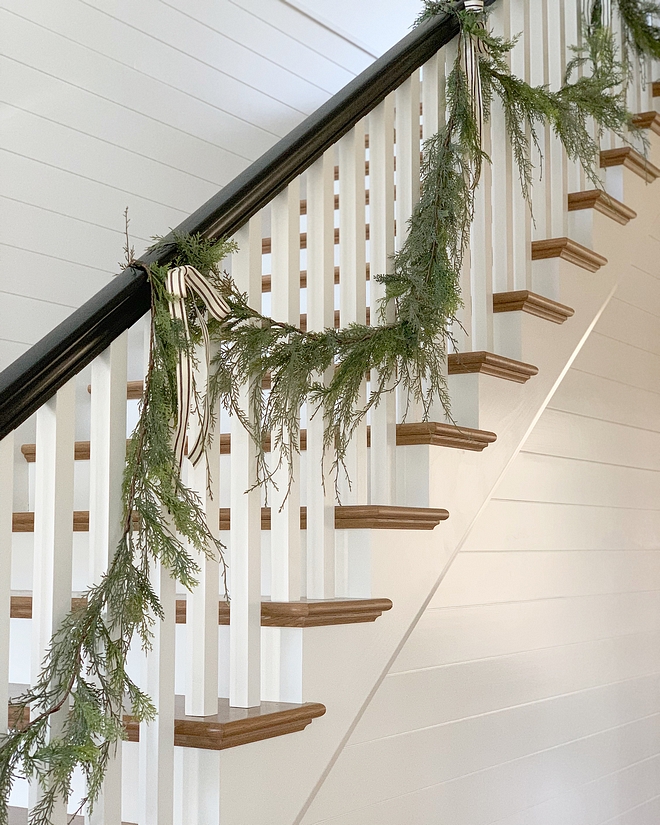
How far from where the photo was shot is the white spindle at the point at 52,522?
1.38 m

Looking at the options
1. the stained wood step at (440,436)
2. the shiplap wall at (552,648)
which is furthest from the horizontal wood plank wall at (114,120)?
the shiplap wall at (552,648)

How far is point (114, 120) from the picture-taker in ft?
9.91

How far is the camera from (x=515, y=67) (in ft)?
8.48

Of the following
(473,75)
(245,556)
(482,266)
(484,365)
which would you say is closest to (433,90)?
(473,75)

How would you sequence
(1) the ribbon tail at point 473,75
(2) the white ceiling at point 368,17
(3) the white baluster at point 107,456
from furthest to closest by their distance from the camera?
(2) the white ceiling at point 368,17, (1) the ribbon tail at point 473,75, (3) the white baluster at point 107,456

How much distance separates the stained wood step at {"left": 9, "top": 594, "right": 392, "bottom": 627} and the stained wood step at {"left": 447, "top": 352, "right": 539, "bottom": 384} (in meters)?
0.59

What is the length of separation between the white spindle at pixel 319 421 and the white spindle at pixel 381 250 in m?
0.08

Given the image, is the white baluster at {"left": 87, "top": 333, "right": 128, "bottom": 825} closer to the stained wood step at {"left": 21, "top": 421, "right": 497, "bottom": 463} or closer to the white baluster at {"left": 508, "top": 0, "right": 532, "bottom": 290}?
the stained wood step at {"left": 21, "top": 421, "right": 497, "bottom": 463}

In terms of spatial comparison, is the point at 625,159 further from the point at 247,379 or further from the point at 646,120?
the point at 247,379

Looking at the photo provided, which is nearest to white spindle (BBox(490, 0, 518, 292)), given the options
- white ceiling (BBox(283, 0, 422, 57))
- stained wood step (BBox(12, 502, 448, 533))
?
stained wood step (BBox(12, 502, 448, 533))

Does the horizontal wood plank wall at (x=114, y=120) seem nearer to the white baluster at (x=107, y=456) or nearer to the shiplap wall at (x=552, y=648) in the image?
the white baluster at (x=107, y=456)

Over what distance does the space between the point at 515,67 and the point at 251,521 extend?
1.61 m

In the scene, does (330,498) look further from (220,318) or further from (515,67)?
(515,67)

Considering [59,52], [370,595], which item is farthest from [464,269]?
[59,52]
